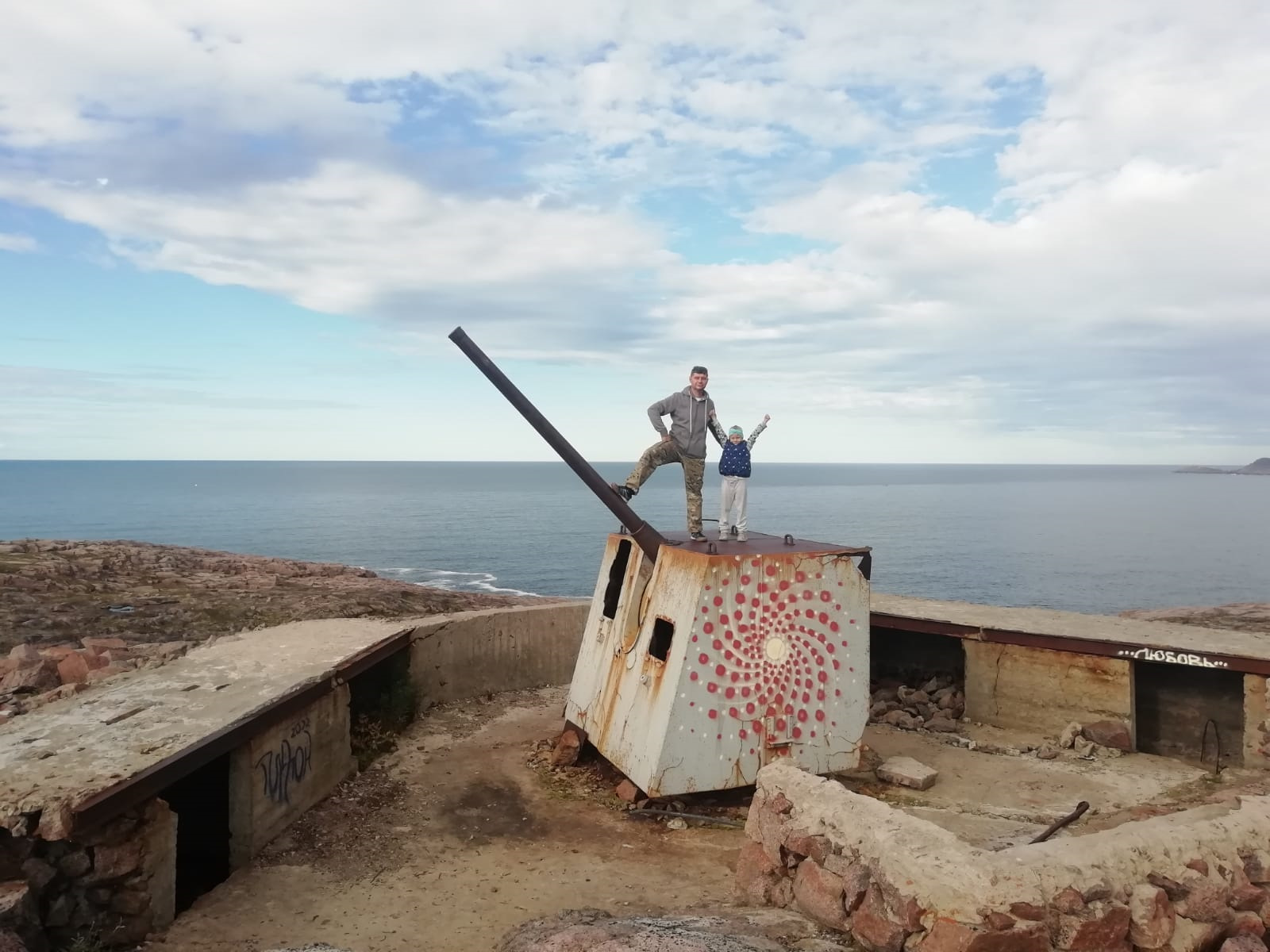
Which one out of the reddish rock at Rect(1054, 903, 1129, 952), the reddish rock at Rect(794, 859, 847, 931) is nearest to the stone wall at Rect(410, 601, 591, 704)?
the reddish rock at Rect(794, 859, 847, 931)

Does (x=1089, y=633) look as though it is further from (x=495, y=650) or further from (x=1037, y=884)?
(x=495, y=650)

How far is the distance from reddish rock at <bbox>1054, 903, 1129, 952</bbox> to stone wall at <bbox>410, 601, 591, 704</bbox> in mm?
7921

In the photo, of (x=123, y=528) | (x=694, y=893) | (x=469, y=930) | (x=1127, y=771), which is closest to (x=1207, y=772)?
(x=1127, y=771)

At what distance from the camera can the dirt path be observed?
223 inches

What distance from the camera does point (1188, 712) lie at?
31.8ft

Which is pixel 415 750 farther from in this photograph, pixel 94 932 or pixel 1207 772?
pixel 1207 772

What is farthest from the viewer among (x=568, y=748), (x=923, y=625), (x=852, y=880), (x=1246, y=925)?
(x=923, y=625)

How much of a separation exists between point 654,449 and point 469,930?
5194 millimetres

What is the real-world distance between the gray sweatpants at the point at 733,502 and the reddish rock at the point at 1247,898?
508 centimetres

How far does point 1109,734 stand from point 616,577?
5.67 m


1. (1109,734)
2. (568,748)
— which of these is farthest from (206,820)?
(1109,734)

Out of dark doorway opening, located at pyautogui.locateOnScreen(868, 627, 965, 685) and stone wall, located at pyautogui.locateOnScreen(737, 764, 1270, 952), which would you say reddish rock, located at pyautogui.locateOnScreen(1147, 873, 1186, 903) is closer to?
stone wall, located at pyautogui.locateOnScreen(737, 764, 1270, 952)

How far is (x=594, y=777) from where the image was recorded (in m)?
8.57

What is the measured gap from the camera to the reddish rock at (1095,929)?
4.20m
